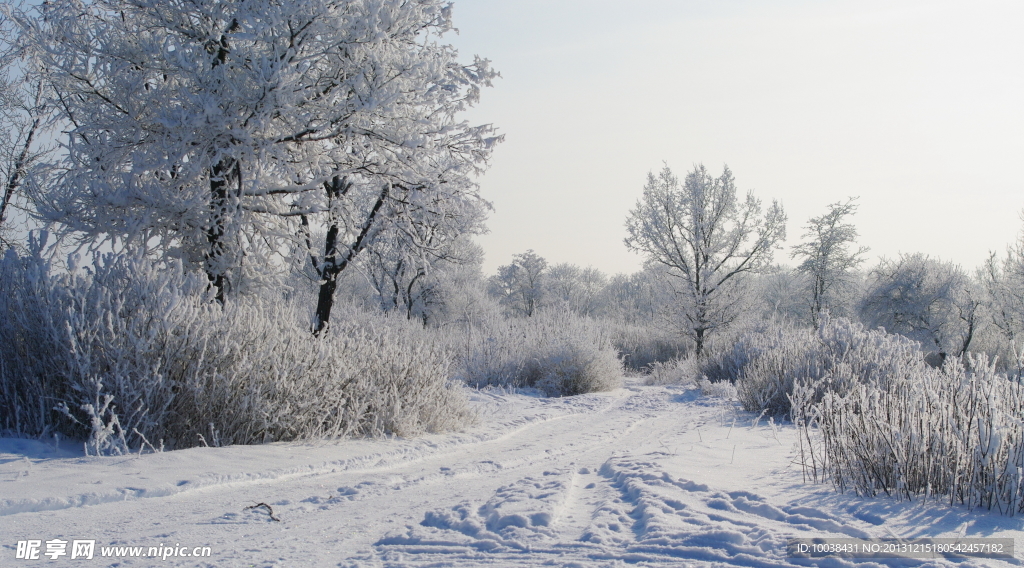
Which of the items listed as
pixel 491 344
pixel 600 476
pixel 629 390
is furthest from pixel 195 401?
pixel 629 390

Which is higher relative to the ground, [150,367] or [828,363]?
[828,363]

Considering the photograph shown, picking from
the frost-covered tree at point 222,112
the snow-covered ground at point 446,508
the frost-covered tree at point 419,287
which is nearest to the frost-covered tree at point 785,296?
the frost-covered tree at point 419,287

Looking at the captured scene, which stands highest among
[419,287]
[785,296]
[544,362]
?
[785,296]

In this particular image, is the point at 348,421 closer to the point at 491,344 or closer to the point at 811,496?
the point at 811,496

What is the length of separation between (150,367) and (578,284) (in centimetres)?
6280

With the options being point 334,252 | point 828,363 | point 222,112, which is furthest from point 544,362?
point 222,112

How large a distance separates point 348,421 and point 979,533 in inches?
189

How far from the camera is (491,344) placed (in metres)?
11.8

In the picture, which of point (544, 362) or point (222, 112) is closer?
point (222, 112)

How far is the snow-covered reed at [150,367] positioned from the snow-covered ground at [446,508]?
36cm

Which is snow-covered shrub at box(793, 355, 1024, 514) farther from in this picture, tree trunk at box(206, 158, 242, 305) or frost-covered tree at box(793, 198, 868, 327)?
frost-covered tree at box(793, 198, 868, 327)

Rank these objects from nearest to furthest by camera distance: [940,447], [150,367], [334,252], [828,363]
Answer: [940,447]
[150,367]
[828,363]
[334,252]

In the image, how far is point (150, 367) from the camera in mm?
4547

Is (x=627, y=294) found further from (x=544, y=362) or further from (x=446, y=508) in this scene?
(x=446, y=508)
